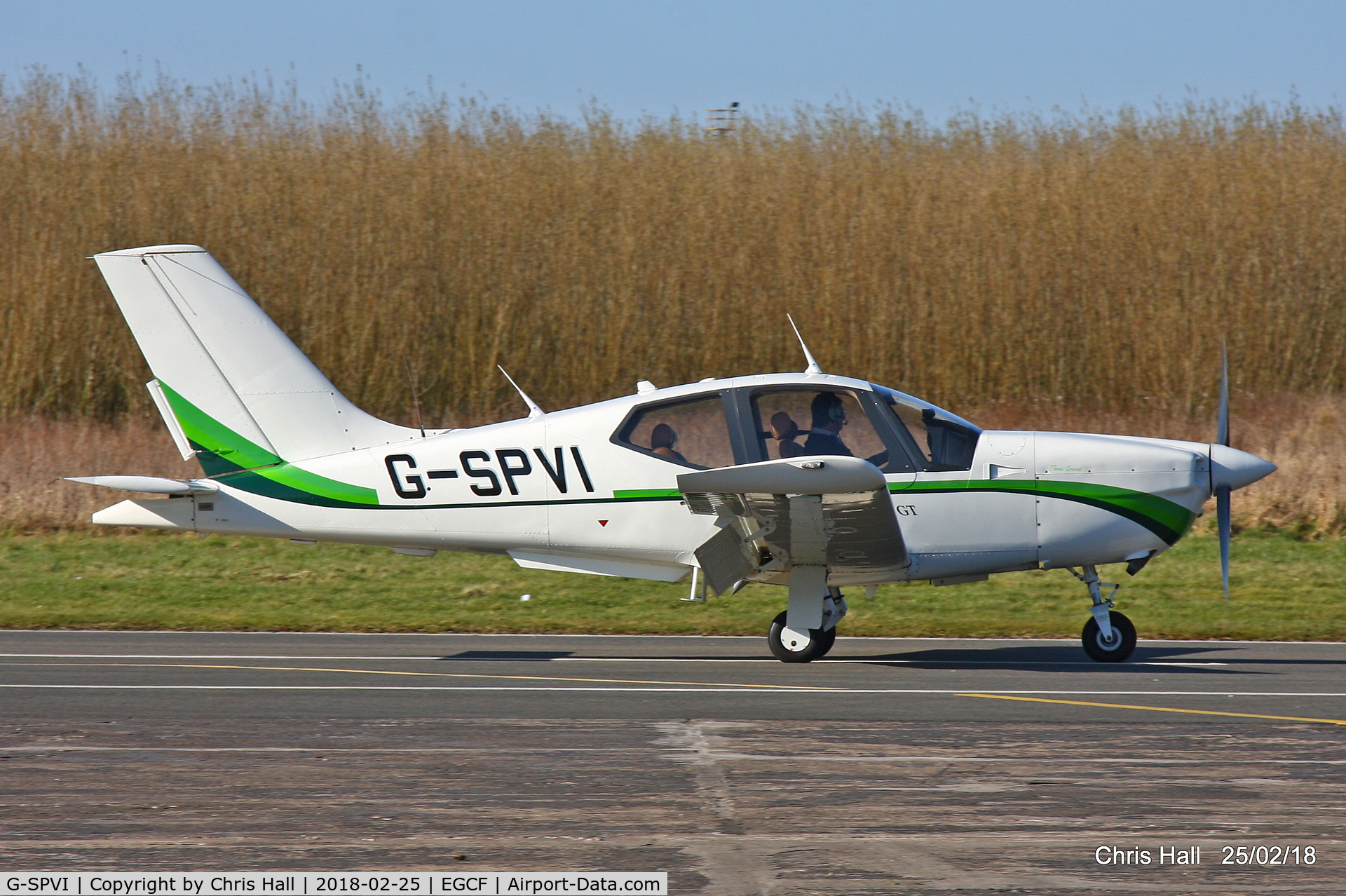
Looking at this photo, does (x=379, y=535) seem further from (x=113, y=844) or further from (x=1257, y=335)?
(x=1257, y=335)

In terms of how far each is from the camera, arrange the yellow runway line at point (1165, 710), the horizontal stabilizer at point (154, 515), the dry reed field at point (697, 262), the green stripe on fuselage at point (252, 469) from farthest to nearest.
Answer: the dry reed field at point (697, 262)
the green stripe on fuselage at point (252, 469)
the horizontal stabilizer at point (154, 515)
the yellow runway line at point (1165, 710)

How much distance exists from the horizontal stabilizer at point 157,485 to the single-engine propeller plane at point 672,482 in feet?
0.07

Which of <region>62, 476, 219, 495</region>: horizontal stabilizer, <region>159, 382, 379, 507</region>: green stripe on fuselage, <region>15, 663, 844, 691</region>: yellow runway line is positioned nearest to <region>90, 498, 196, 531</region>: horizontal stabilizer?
<region>62, 476, 219, 495</region>: horizontal stabilizer

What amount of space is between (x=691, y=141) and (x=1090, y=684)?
1865cm

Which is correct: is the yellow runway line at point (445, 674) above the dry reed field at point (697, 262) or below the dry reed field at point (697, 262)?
below

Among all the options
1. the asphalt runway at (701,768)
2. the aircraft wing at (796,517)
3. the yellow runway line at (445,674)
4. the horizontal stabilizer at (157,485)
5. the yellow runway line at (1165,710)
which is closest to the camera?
the asphalt runway at (701,768)

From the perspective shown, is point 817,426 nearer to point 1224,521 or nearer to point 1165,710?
point 1165,710

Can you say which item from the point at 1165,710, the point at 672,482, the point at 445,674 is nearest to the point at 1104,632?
the point at 1165,710

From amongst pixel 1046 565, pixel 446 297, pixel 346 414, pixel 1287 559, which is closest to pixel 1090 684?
pixel 1046 565

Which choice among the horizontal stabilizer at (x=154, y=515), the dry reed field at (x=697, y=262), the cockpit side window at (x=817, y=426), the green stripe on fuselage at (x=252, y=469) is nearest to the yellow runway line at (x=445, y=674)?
the horizontal stabilizer at (x=154, y=515)

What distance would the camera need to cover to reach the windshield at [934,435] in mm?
9219

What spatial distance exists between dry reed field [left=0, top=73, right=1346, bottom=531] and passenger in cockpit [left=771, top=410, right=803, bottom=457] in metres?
11.8

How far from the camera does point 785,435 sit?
9000 millimetres

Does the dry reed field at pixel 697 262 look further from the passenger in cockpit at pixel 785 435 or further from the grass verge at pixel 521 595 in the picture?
the passenger in cockpit at pixel 785 435
